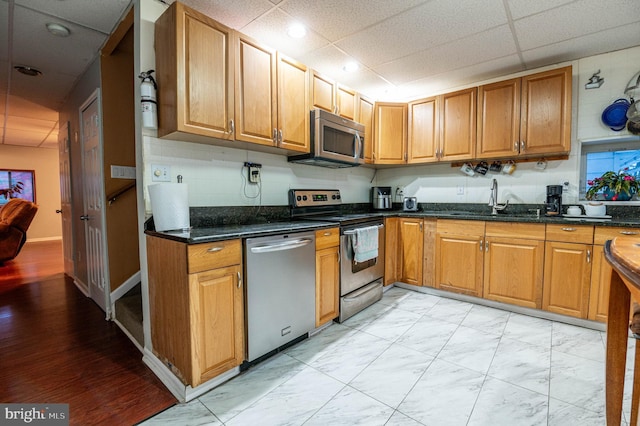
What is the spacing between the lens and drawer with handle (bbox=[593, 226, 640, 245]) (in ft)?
7.00

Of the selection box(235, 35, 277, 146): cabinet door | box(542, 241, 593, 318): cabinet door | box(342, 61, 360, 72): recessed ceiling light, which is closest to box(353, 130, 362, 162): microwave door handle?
box(342, 61, 360, 72): recessed ceiling light

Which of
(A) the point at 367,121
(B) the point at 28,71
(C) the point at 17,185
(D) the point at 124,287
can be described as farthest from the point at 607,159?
(C) the point at 17,185

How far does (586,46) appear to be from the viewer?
2.49m

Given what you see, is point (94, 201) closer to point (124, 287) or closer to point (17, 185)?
point (124, 287)

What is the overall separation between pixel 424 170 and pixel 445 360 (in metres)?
2.47

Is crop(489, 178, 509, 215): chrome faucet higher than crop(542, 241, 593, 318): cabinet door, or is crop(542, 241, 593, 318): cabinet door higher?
crop(489, 178, 509, 215): chrome faucet

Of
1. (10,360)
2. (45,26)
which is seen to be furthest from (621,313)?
(45,26)

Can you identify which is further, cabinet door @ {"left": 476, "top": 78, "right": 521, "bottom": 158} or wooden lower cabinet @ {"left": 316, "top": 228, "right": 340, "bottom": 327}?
cabinet door @ {"left": 476, "top": 78, "right": 521, "bottom": 158}

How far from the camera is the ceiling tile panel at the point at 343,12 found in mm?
1928

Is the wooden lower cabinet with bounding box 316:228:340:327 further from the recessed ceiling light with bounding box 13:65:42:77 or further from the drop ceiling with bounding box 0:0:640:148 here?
the recessed ceiling light with bounding box 13:65:42:77

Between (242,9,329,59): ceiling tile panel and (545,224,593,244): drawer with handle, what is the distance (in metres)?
2.57

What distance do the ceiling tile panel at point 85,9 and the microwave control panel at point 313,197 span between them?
1876 millimetres

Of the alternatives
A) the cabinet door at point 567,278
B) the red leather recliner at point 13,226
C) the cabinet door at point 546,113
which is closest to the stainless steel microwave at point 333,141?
the cabinet door at point 546,113

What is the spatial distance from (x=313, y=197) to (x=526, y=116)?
2.25 metres
